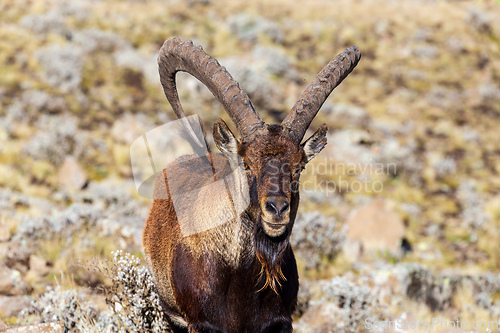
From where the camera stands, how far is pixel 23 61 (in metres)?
16.7

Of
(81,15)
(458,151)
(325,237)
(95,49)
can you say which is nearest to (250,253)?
(325,237)

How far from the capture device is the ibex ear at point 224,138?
12.2 feet

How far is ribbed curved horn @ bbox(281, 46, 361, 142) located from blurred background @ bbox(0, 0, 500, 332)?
2527 millimetres

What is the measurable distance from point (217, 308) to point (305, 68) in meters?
19.5

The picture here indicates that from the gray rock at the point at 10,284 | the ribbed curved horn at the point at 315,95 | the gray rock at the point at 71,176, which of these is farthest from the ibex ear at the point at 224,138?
the gray rock at the point at 71,176

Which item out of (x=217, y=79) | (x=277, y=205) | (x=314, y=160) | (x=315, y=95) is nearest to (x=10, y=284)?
(x=217, y=79)

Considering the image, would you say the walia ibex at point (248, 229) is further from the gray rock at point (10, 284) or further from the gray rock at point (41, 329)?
the gray rock at point (10, 284)

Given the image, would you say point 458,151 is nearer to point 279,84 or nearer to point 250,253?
point 279,84

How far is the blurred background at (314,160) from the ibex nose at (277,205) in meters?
2.41

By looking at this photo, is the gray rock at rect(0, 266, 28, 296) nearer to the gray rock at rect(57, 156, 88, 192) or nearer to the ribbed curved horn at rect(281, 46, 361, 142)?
the gray rock at rect(57, 156, 88, 192)

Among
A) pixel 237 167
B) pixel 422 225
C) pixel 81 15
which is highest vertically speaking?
pixel 81 15

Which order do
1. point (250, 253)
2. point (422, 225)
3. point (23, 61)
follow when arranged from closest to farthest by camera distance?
1. point (250, 253)
2. point (422, 225)
3. point (23, 61)

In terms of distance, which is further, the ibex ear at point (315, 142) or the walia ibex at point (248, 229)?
the ibex ear at point (315, 142)

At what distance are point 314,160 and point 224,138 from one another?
38.5ft
